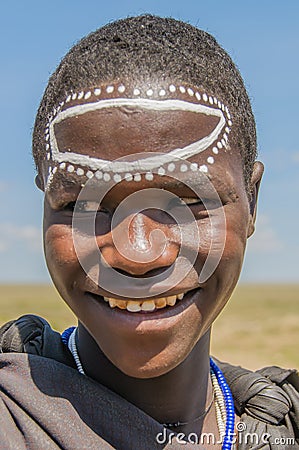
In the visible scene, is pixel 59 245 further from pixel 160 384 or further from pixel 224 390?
pixel 224 390

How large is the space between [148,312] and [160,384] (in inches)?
20.3

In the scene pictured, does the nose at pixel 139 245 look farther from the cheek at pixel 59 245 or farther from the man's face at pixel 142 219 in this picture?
the cheek at pixel 59 245

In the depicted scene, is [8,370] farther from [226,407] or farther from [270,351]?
[270,351]

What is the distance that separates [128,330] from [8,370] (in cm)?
51

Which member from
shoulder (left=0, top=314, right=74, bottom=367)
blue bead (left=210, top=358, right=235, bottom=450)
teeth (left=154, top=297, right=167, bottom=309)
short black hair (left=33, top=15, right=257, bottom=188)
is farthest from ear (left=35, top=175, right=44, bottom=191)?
blue bead (left=210, top=358, right=235, bottom=450)

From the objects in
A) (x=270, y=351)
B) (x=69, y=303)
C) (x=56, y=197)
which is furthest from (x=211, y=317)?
(x=270, y=351)

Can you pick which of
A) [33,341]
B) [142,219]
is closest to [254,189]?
[142,219]

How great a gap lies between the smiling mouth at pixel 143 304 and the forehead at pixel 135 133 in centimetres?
43

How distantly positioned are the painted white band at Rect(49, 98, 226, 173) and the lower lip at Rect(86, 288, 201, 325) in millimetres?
486

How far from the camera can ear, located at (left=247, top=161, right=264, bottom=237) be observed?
9.94 feet

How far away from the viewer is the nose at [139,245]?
2406 mm

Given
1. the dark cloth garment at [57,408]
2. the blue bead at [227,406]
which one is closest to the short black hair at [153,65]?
the dark cloth garment at [57,408]

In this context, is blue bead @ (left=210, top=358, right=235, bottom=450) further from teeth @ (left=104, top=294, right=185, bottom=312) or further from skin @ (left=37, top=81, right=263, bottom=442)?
teeth @ (left=104, top=294, right=185, bottom=312)

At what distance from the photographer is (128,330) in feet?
8.14
